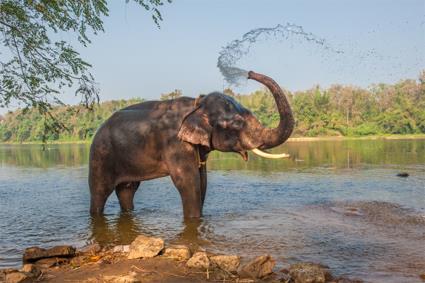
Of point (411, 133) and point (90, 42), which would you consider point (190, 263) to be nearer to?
point (90, 42)

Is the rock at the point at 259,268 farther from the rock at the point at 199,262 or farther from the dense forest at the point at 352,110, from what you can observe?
the dense forest at the point at 352,110

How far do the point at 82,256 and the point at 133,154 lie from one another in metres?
3.40

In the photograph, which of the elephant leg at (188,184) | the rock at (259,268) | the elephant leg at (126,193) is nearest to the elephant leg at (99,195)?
the elephant leg at (126,193)

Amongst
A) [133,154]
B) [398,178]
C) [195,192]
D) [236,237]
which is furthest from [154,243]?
[398,178]

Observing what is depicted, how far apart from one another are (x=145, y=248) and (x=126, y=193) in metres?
4.35

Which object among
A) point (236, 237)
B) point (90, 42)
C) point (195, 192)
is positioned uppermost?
point (90, 42)

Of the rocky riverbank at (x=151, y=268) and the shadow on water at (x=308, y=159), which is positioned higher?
the shadow on water at (x=308, y=159)

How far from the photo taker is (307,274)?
525cm

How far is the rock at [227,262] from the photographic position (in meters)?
5.70

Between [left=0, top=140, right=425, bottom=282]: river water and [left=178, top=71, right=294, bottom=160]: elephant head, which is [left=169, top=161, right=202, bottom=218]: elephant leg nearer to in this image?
[left=0, top=140, right=425, bottom=282]: river water

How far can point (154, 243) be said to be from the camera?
6.35 meters

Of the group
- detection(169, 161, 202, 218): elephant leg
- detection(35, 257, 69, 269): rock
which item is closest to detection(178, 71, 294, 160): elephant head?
detection(169, 161, 202, 218): elephant leg

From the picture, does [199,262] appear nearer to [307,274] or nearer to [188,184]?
[307,274]

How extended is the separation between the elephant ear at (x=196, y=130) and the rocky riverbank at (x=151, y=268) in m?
2.90
